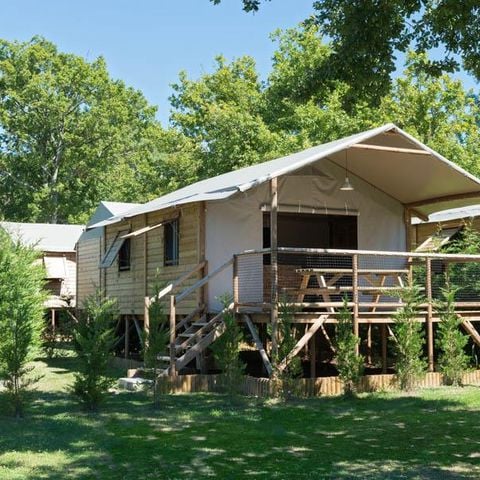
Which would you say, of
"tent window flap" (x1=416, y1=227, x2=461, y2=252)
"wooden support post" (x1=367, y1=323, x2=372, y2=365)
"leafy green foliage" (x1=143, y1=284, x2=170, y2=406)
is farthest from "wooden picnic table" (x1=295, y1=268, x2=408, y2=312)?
"tent window flap" (x1=416, y1=227, x2=461, y2=252)

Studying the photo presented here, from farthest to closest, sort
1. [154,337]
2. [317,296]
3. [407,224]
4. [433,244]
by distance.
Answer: [433,244] → [407,224] → [317,296] → [154,337]

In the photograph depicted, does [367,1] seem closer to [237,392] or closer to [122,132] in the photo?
[237,392]

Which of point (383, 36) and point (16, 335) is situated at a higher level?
point (383, 36)

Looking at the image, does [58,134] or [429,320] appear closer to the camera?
[429,320]

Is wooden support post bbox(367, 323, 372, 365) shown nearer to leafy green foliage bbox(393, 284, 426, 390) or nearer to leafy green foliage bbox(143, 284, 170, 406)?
leafy green foliage bbox(393, 284, 426, 390)

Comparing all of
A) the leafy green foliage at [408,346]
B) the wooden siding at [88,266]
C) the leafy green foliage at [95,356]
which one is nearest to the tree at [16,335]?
the leafy green foliage at [95,356]

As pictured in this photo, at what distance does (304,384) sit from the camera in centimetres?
1132

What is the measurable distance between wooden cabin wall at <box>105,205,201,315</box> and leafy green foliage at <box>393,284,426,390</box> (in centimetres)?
421

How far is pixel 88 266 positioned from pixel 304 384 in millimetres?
11434

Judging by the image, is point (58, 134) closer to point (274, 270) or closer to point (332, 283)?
point (332, 283)

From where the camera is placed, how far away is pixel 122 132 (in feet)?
135

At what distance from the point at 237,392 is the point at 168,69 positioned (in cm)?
2891

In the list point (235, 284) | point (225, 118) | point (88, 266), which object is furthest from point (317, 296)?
point (225, 118)

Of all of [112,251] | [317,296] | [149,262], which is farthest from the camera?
[112,251]
